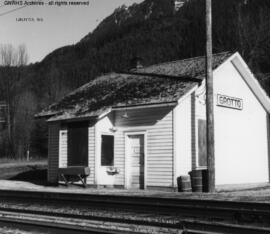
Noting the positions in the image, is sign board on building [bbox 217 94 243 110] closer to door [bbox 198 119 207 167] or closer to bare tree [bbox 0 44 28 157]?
door [bbox 198 119 207 167]

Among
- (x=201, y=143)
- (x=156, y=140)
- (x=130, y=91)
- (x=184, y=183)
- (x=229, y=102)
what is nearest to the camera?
(x=184, y=183)

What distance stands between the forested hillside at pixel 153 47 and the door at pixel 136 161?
22576 mm

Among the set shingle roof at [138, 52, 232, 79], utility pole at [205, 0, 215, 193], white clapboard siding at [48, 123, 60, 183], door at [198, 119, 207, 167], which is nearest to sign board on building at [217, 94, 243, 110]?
shingle roof at [138, 52, 232, 79]

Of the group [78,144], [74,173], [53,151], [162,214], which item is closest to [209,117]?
[78,144]

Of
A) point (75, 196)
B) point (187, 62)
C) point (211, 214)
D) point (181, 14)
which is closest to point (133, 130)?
point (187, 62)

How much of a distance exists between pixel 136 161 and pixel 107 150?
52.2 inches

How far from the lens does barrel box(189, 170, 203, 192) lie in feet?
58.5

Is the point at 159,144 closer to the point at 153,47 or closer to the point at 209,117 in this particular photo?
the point at 209,117

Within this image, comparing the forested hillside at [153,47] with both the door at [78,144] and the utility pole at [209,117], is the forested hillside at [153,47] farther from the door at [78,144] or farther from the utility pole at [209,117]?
the utility pole at [209,117]

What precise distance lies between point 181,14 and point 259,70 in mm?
38307

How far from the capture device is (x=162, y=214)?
10.6 meters

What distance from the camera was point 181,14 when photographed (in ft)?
272

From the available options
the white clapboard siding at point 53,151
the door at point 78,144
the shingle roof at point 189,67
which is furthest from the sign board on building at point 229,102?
the white clapboard siding at point 53,151

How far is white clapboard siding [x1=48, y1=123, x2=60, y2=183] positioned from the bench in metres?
1.28
